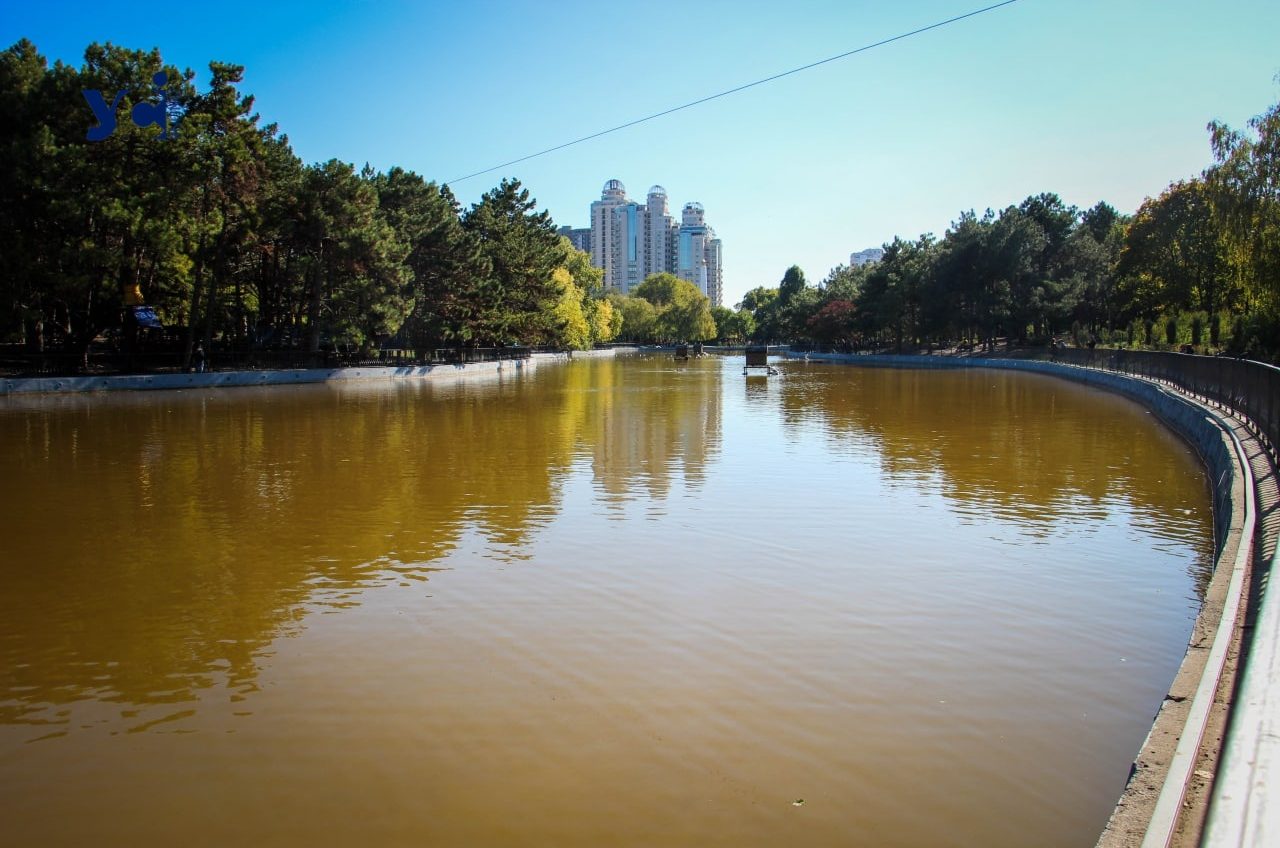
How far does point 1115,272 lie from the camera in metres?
74.3

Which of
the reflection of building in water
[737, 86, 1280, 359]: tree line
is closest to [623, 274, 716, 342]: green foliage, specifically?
[737, 86, 1280, 359]: tree line

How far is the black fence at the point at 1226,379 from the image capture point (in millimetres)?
12805

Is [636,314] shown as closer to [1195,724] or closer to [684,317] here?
[684,317]

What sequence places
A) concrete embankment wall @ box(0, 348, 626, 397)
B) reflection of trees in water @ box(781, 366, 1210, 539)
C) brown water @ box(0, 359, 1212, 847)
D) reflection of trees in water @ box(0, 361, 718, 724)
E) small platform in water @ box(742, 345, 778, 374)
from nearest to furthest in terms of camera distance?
brown water @ box(0, 359, 1212, 847) < reflection of trees in water @ box(0, 361, 718, 724) < reflection of trees in water @ box(781, 366, 1210, 539) < concrete embankment wall @ box(0, 348, 626, 397) < small platform in water @ box(742, 345, 778, 374)

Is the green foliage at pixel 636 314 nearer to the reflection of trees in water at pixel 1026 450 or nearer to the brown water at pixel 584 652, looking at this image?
the reflection of trees in water at pixel 1026 450

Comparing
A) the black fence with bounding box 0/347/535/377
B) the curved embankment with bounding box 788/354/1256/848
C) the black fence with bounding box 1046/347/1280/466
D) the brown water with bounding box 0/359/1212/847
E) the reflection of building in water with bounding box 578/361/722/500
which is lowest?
the brown water with bounding box 0/359/1212/847

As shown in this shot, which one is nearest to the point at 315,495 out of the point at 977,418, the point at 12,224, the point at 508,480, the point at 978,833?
the point at 508,480

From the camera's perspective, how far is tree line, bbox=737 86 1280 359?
3772 centimetres

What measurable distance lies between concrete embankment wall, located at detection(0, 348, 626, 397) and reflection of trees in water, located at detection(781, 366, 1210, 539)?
25.4 meters

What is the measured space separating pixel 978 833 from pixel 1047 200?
8608 centimetres

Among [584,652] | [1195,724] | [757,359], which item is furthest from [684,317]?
[1195,724]

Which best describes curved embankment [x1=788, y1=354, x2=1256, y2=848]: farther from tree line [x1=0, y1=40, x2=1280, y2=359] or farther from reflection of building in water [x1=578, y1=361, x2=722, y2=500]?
tree line [x1=0, y1=40, x2=1280, y2=359]

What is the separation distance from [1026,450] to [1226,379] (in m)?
5.57

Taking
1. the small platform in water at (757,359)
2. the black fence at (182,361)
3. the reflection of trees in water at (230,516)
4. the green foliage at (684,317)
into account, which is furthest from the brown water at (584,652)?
the green foliage at (684,317)
